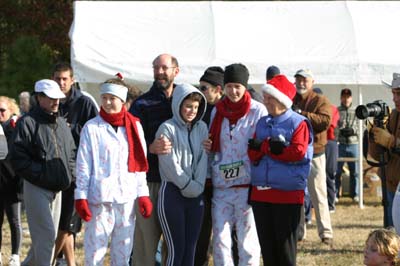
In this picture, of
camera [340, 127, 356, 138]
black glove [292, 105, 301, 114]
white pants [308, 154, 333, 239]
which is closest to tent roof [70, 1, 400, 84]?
camera [340, 127, 356, 138]

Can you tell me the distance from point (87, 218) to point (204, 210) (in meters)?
1.22

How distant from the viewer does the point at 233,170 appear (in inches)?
282

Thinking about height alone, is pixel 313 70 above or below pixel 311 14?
below

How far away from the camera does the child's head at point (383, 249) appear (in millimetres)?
5641

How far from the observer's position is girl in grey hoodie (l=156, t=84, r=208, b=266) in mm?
7031

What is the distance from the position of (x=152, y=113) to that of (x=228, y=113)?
2.31ft

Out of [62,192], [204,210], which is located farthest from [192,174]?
[62,192]

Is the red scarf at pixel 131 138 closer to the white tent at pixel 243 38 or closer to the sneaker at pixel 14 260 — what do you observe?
the sneaker at pixel 14 260

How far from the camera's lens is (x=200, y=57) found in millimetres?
14758

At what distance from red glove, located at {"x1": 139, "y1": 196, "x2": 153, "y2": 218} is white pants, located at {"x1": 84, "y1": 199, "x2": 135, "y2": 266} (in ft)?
0.31

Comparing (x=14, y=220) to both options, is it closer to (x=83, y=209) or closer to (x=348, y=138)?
(x=83, y=209)

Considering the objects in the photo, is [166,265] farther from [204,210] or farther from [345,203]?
[345,203]

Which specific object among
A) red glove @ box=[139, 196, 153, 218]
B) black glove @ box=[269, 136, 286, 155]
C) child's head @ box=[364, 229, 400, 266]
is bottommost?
child's head @ box=[364, 229, 400, 266]

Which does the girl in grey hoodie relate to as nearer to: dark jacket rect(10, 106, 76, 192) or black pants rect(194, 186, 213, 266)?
black pants rect(194, 186, 213, 266)
